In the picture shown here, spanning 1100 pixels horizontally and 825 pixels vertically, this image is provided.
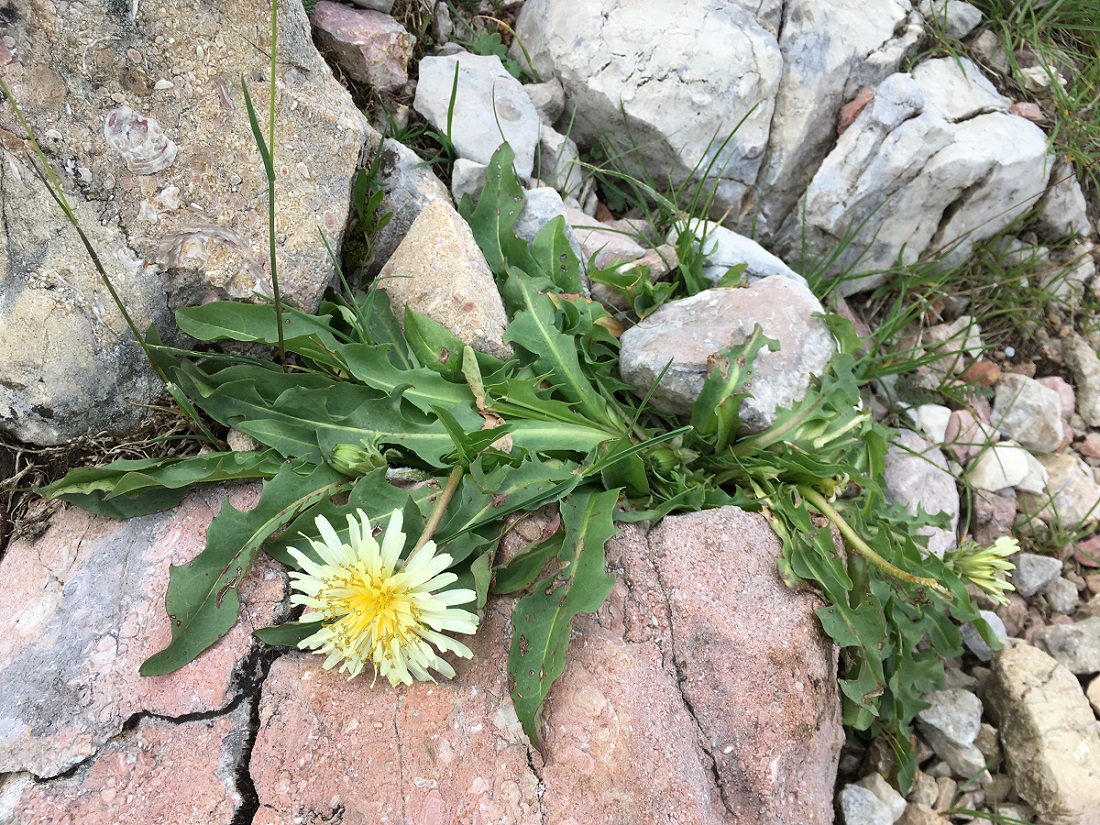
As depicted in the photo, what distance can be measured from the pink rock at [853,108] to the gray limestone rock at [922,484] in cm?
138

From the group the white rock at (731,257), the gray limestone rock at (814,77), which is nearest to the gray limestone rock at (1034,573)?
the white rock at (731,257)

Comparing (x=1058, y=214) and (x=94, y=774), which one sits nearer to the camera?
(x=94, y=774)

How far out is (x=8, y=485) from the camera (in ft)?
6.64

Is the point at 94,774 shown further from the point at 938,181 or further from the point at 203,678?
the point at 938,181

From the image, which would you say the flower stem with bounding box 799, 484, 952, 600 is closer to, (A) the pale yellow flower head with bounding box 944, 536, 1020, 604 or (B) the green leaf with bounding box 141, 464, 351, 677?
(A) the pale yellow flower head with bounding box 944, 536, 1020, 604

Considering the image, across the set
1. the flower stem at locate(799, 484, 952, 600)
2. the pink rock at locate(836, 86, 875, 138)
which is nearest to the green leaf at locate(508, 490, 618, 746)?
the flower stem at locate(799, 484, 952, 600)

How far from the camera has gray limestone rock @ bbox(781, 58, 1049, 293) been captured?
326 centimetres

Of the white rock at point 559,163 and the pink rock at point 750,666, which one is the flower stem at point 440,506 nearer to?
the pink rock at point 750,666

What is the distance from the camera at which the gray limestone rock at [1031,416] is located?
336cm

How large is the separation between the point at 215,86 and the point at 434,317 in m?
0.94

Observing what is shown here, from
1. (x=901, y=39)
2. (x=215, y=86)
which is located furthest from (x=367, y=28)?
(x=901, y=39)

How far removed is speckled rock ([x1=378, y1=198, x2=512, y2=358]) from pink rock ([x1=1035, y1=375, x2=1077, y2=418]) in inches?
104

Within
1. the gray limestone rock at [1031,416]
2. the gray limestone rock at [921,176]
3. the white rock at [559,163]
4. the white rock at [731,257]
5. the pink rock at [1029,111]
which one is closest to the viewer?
the white rock at [731,257]

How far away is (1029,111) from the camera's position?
11.9ft
